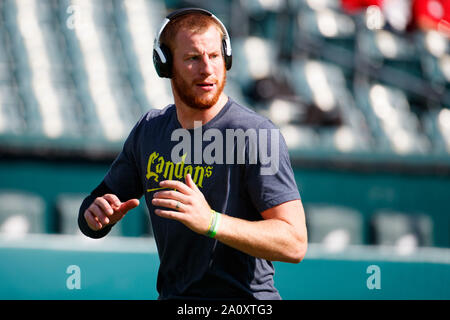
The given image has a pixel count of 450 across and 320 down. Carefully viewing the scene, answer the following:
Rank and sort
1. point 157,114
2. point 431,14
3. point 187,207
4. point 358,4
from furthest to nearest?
point 431,14
point 358,4
point 157,114
point 187,207

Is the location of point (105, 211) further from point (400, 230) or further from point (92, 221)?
point (400, 230)

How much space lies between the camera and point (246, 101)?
9.41 m

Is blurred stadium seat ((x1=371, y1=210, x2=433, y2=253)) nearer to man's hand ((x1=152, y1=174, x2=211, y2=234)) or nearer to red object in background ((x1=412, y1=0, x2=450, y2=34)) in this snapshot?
red object in background ((x1=412, y1=0, x2=450, y2=34))

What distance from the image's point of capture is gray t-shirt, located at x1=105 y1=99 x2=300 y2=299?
248 centimetres

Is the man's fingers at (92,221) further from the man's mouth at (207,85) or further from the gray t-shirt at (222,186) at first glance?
the man's mouth at (207,85)

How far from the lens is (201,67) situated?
8.26 feet

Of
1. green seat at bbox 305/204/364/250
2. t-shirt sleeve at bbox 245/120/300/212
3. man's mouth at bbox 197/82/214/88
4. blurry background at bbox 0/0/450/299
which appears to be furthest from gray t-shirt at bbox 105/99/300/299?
green seat at bbox 305/204/364/250

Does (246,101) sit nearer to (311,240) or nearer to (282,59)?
(282,59)

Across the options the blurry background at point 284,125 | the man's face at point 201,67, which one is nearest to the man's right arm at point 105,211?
the man's face at point 201,67

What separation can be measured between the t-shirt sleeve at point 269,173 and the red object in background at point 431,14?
27.3ft

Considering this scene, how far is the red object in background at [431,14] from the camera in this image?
10.4 meters

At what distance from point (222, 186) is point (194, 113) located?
252 millimetres

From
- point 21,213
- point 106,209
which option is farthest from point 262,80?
point 106,209

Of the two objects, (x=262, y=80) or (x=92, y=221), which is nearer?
(x=92, y=221)
